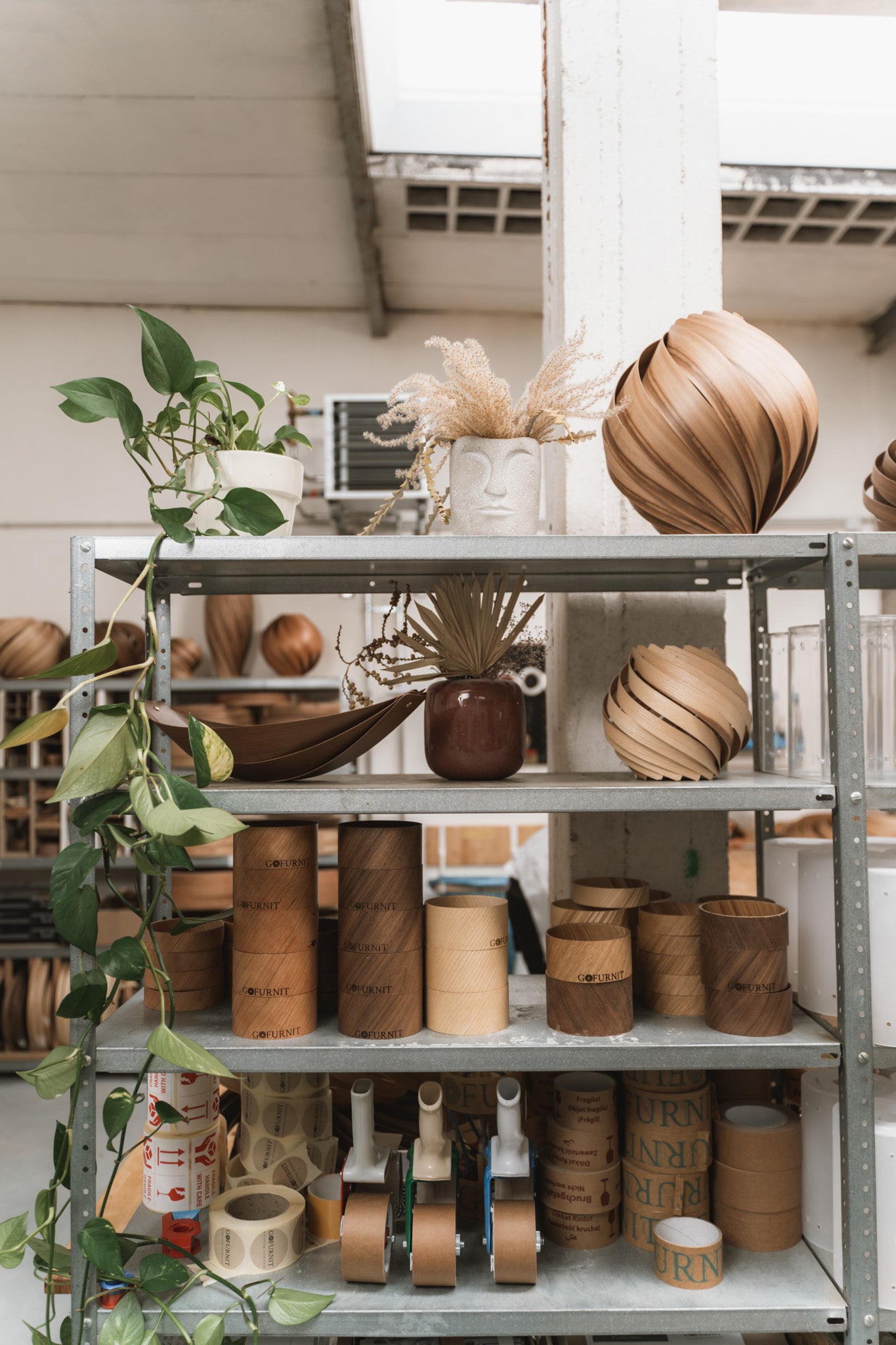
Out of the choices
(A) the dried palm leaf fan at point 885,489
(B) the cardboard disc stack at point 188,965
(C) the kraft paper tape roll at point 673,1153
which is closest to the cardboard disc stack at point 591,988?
(C) the kraft paper tape roll at point 673,1153

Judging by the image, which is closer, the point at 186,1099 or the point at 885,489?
the point at 186,1099

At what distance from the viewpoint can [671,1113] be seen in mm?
1412

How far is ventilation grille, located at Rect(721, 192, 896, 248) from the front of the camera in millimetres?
3746

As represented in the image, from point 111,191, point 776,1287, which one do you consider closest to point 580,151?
point 776,1287

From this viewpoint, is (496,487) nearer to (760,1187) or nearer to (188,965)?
(188,965)

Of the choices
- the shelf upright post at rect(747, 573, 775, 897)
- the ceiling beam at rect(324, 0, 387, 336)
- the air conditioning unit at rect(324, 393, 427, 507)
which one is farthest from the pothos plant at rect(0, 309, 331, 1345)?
the air conditioning unit at rect(324, 393, 427, 507)

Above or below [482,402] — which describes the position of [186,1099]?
below

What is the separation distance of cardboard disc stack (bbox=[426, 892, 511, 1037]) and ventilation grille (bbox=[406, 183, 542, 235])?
3.11 m

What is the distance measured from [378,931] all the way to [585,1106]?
1.42 ft

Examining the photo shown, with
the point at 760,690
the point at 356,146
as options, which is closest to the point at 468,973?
the point at 760,690

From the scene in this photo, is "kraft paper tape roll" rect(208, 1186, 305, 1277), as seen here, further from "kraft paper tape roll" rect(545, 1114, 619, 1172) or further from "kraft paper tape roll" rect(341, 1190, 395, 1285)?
"kraft paper tape roll" rect(545, 1114, 619, 1172)

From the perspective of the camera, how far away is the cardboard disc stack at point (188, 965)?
57.2 inches

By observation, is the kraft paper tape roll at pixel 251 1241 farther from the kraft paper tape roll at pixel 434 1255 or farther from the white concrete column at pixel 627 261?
the white concrete column at pixel 627 261

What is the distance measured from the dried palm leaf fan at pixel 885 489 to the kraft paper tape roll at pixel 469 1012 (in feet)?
3.26
